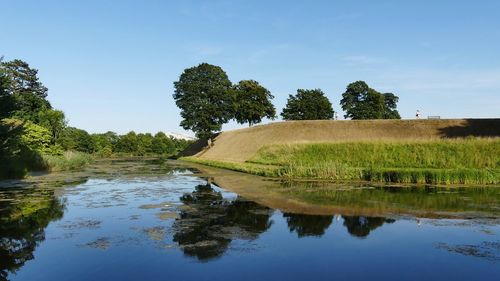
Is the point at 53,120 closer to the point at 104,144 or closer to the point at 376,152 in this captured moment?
the point at 376,152

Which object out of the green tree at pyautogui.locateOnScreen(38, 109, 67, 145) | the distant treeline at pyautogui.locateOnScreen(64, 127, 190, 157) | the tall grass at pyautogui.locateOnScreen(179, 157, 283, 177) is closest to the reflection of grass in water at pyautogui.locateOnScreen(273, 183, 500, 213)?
the tall grass at pyautogui.locateOnScreen(179, 157, 283, 177)

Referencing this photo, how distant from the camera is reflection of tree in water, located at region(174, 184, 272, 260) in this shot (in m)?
12.5

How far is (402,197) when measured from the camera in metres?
23.2

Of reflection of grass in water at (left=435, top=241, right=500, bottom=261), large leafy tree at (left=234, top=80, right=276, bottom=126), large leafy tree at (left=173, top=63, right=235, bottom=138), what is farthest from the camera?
large leafy tree at (left=234, top=80, right=276, bottom=126)

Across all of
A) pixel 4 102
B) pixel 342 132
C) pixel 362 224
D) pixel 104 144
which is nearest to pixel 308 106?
pixel 342 132

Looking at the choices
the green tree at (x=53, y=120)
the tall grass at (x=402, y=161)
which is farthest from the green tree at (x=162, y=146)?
the tall grass at (x=402, y=161)

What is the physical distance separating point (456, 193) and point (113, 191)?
2208cm

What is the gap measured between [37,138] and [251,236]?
157ft

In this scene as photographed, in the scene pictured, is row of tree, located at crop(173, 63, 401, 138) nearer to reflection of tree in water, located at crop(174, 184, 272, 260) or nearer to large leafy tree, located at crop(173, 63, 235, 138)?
large leafy tree, located at crop(173, 63, 235, 138)

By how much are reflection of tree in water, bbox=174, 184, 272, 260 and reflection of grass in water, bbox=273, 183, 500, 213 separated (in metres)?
4.35

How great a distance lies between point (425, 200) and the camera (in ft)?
72.1

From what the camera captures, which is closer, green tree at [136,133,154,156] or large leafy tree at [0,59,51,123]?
large leafy tree at [0,59,51,123]

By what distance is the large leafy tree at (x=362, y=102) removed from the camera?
111250 mm

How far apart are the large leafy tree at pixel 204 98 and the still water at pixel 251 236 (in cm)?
5196
